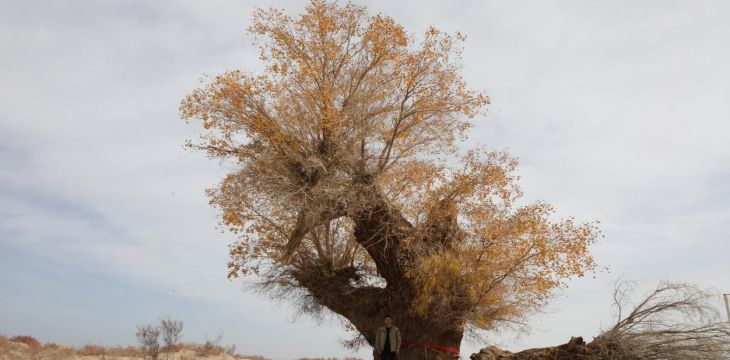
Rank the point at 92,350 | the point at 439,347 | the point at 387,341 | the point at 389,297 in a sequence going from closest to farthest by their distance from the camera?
the point at 387,341 < the point at 439,347 < the point at 389,297 < the point at 92,350

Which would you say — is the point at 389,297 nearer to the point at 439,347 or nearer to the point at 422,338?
the point at 422,338

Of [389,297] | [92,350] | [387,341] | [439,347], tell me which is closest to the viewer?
[387,341]

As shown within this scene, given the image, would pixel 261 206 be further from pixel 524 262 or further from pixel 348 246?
pixel 524 262

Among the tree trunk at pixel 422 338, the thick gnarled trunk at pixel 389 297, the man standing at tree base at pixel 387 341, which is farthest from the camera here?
the thick gnarled trunk at pixel 389 297

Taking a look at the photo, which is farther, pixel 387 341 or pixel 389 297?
pixel 389 297

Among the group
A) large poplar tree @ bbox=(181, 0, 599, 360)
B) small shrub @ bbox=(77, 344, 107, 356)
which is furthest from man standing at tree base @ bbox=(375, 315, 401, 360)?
small shrub @ bbox=(77, 344, 107, 356)

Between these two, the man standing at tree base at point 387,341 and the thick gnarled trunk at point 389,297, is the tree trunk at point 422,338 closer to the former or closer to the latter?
the thick gnarled trunk at point 389,297

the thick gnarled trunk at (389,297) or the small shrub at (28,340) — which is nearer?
the thick gnarled trunk at (389,297)

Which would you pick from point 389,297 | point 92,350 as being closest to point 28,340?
point 92,350

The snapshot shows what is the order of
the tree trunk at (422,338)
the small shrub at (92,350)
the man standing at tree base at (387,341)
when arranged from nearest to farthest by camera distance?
the man standing at tree base at (387,341) → the tree trunk at (422,338) → the small shrub at (92,350)

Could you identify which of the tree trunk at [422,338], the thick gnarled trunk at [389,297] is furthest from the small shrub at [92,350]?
the tree trunk at [422,338]

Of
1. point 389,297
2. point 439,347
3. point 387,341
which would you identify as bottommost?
point 439,347

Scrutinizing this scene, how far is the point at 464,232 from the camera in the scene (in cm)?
1706

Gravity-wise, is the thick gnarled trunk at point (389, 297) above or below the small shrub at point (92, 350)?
above
